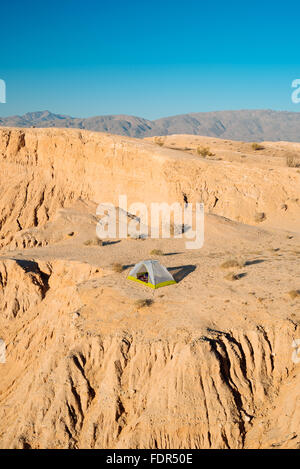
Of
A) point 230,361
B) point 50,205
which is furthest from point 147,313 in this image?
point 50,205

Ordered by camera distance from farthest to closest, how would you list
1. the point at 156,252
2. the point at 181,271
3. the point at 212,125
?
the point at 212,125 → the point at 156,252 → the point at 181,271

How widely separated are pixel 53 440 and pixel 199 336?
16.5 ft

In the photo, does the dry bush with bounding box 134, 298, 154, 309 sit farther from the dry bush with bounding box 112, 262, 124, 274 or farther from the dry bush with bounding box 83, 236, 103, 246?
the dry bush with bounding box 83, 236, 103, 246

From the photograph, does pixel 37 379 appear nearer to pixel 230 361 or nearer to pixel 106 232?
pixel 230 361

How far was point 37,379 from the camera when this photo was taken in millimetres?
12555

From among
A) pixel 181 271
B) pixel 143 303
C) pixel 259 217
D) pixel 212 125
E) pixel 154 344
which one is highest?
pixel 212 125

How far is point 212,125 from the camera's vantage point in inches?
6939

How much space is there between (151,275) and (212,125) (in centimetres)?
17134

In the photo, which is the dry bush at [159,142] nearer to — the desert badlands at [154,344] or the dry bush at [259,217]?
the dry bush at [259,217]

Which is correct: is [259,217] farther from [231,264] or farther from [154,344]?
[154,344]

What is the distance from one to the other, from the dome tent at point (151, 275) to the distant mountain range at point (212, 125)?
146m

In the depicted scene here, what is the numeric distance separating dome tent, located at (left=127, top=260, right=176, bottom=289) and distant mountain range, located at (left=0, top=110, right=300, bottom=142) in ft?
479

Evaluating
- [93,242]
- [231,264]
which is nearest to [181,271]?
[231,264]

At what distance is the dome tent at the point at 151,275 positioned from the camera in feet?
49.8
